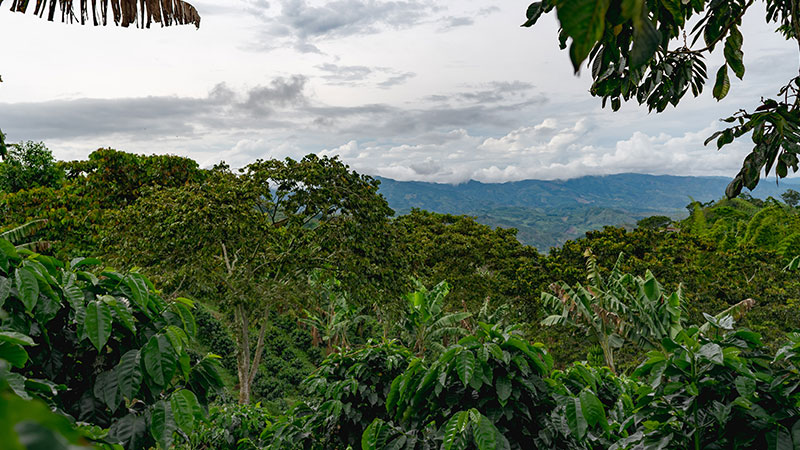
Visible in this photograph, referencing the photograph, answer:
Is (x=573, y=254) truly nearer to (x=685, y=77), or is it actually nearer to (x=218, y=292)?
(x=218, y=292)

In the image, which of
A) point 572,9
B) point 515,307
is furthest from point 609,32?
point 515,307

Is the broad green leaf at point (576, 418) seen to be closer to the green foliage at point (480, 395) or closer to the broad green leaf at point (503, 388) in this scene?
the green foliage at point (480, 395)

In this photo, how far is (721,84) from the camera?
2693 mm

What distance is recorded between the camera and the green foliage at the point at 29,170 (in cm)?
1532

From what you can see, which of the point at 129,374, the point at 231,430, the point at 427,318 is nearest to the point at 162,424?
the point at 129,374

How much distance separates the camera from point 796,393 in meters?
1.98

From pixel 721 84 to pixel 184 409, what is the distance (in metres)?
3.09

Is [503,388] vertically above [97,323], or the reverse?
[97,323]

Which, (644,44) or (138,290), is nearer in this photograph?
(644,44)

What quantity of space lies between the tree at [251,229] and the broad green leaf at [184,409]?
9.02 meters

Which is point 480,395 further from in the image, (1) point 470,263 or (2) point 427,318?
(1) point 470,263

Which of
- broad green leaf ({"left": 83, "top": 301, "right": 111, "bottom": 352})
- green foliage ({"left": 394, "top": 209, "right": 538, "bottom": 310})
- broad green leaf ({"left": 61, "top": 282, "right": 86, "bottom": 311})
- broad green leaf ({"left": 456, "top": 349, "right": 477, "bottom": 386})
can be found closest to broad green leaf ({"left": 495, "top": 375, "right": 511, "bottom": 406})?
broad green leaf ({"left": 456, "top": 349, "right": 477, "bottom": 386})

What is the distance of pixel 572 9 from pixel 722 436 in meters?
2.20

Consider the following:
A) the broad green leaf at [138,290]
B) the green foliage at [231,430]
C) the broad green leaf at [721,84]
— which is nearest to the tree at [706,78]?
the broad green leaf at [721,84]
